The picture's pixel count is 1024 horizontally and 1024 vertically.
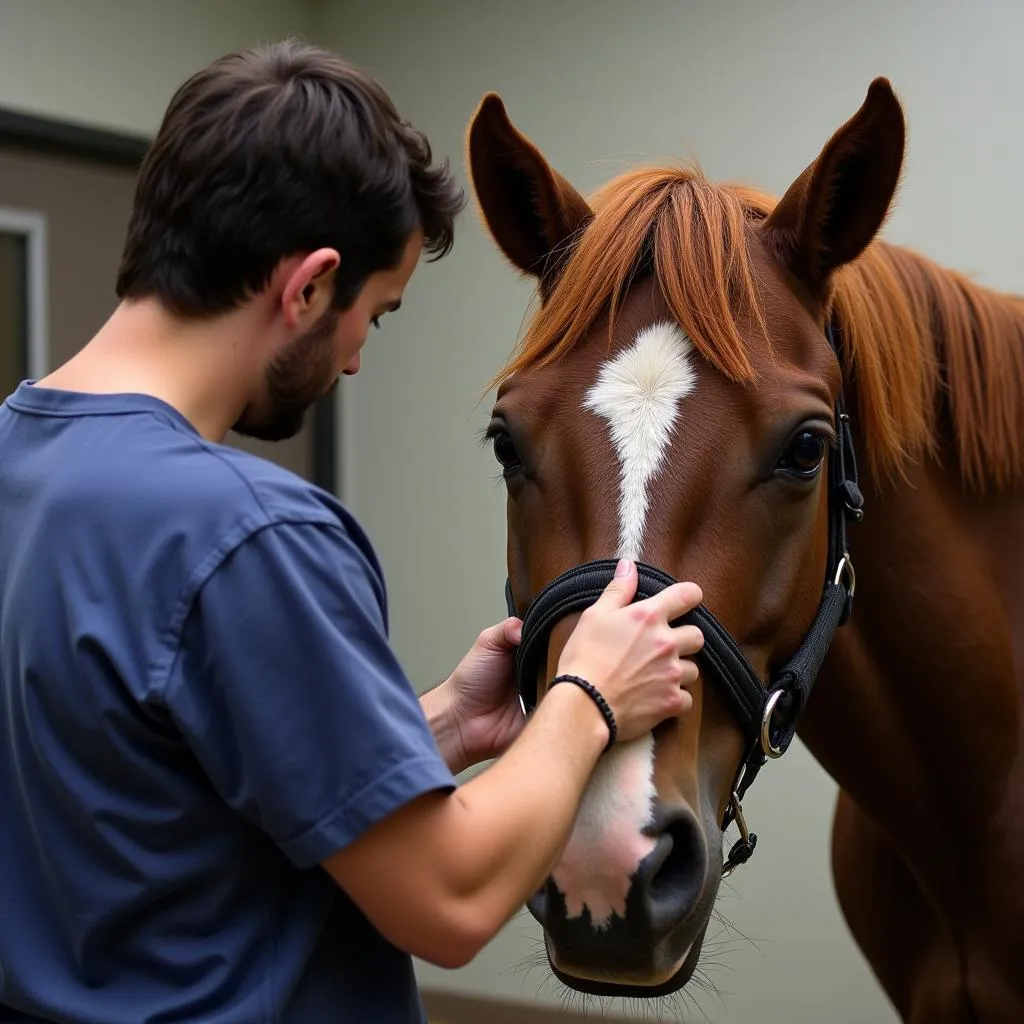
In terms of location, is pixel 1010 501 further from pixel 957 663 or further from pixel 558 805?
pixel 558 805

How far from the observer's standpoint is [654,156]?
3.04 m

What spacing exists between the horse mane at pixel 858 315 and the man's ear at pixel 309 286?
0.46 metres

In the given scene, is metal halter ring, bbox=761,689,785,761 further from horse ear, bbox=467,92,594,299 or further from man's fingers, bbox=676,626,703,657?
horse ear, bbox=467,92,594,299

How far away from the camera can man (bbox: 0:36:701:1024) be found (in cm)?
88

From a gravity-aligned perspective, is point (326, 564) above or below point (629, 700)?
above

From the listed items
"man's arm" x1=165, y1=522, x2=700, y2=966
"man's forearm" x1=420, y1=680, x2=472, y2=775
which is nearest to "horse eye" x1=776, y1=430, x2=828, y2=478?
"man's forearm" x1=420, y1=680, x2=472, y2=775

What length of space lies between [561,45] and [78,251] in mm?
1364

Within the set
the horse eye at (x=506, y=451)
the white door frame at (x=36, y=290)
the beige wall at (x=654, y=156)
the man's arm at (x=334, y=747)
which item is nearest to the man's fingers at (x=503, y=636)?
the horse eye at (x=506, y=451)

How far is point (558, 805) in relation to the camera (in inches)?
38.1

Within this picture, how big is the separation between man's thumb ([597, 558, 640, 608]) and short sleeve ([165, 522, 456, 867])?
291 mm

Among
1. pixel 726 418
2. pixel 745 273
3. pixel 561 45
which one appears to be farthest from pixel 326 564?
pixel 561 45

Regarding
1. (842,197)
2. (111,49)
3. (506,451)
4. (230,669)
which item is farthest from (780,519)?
(111,49)

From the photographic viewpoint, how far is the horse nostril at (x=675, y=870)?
1109mm

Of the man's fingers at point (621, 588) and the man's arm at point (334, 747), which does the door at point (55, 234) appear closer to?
the man's fingers at point (621, 588)
